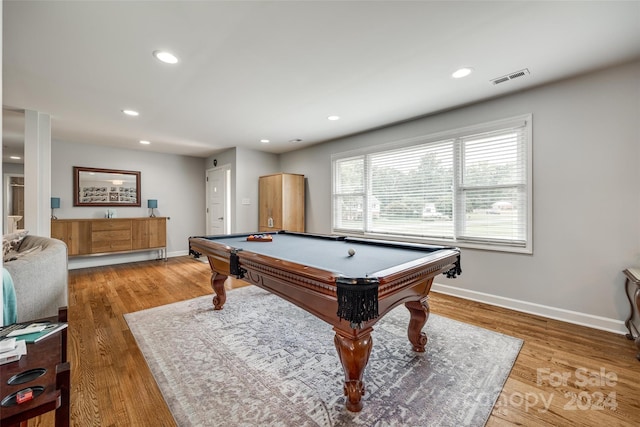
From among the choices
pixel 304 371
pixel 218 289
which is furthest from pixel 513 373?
pixel 218 289

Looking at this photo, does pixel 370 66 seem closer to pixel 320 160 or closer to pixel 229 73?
pixel 229 73

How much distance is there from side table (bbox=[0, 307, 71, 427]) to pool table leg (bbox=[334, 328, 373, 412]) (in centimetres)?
114

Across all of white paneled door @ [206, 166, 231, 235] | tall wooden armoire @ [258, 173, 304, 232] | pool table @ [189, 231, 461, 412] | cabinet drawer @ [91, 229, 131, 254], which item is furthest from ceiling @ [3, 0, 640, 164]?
white paneled door @ [206, 166, 231, 235]

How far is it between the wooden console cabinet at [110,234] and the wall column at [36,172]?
1267mm

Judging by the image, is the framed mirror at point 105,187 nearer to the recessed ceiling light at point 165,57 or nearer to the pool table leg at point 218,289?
the pool table leg at point 218,289

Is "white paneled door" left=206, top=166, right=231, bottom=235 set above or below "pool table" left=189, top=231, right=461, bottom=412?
above

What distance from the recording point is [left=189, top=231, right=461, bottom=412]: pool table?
4.39 ft

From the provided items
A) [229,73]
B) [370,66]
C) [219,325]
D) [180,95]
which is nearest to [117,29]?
[229,73]

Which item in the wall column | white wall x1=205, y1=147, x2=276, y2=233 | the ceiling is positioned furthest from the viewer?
white wall x1=205, y1=147, x2=276, y2=233

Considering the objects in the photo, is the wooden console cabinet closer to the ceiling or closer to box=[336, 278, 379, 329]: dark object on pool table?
the ceiling

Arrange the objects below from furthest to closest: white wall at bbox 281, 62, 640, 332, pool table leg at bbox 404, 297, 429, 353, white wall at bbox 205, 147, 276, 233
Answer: white wall at bbox 205, 147, 276, 233 → white wall at bbox 281, 62, 640, 332 → pool table leg at bbox 404, 297, 429, 353

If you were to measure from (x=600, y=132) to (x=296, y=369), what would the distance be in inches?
130

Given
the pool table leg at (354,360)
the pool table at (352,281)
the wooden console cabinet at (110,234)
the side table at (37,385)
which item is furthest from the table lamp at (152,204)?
the pool table leg at (354,360)

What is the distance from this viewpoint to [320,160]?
204 inches
